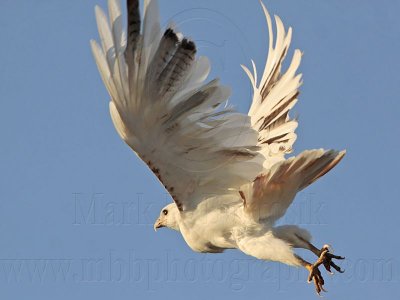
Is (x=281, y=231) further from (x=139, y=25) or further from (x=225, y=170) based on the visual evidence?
(x=139, y=25)

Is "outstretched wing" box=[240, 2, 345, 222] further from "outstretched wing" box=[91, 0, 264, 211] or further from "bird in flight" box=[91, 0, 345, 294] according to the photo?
"outstretched wing" box=[91, 0, 264, 211]

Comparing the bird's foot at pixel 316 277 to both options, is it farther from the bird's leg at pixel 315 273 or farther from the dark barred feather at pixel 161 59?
the dark barred feather at pixel 161 59

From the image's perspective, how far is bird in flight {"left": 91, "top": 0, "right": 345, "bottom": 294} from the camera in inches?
431

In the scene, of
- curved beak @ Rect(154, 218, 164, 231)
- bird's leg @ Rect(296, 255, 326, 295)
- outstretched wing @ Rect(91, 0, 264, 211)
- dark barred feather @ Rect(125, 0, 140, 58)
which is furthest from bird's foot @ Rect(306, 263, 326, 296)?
dark barred feather @ Rect(125, 0, 140, 58)

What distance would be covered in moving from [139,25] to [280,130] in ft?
12.4

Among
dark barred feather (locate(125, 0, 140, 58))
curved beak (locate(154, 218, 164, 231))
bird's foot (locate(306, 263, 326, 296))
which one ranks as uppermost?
dark barred feather (locate(125, 0, 140, 58))

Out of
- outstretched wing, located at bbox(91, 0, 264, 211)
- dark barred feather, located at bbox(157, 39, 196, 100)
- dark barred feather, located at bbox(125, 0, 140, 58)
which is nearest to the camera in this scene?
dark barred feather, located at bbox(125, 0, 140, 58)

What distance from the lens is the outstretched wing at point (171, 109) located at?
1083 centimetres

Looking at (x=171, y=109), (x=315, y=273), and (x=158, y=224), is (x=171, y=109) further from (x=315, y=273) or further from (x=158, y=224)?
(x=158, y=224)

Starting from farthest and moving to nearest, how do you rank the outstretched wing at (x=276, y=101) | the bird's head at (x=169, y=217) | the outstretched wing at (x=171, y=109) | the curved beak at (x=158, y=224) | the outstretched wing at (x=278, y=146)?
the curved beak at (x=158, y=224) → the bird's head at (x=169, y=217) → the outstretched wing at (x=276, y=101) → the outstretched wing at (x=278, y=146) → the outstretched wing at (x=171, y=109)

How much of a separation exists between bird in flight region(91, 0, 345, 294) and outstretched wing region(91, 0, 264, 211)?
0.01 m

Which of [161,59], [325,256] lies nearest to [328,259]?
[325,256]

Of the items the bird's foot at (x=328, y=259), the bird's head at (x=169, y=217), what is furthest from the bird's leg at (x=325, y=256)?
the bird's head at (x=169, y=217)

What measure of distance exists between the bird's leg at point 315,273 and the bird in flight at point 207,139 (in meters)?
0.01
